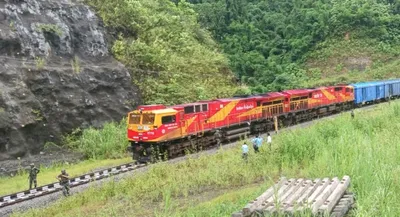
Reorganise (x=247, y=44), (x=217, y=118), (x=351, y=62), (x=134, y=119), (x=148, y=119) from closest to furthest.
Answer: (x=148, y=119) < (x=134, y=119) < (x=217, y=118) < (x=351, y=62) < (x=247, y=44)

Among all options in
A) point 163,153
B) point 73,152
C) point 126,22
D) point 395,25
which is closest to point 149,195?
point 163,153

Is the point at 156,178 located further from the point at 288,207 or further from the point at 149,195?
the point at 288,207

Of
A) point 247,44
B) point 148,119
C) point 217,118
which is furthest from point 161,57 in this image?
point 247,44

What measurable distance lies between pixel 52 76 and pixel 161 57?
36.7 feet

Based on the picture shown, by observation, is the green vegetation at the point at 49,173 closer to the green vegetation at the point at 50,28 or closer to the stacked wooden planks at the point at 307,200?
the green vegetation at the point at 50,28

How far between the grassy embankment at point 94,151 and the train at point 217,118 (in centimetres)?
208

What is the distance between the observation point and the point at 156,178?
15.8 metres

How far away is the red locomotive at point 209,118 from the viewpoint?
22875 millimetres

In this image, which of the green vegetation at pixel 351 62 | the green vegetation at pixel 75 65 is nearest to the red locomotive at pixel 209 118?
the green vegetation at pixel 75 65

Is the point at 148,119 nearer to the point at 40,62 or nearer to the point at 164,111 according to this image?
the point at 164,111

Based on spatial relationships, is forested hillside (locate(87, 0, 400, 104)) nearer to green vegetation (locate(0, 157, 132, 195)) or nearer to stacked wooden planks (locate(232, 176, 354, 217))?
green vegetation (locate(0, 157, 132, 195))

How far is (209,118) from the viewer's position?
26297mm

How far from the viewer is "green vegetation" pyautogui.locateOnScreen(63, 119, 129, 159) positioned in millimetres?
25906

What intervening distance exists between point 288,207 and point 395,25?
2833 inches
